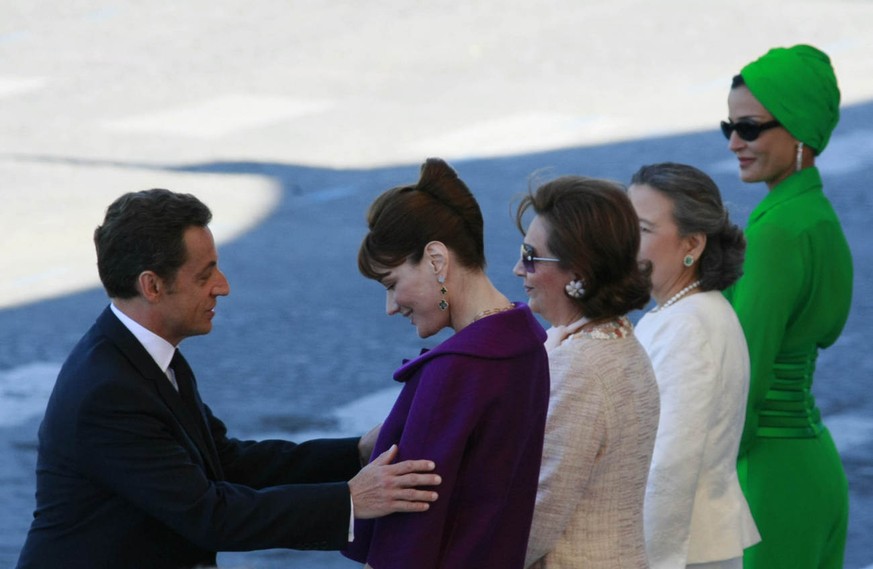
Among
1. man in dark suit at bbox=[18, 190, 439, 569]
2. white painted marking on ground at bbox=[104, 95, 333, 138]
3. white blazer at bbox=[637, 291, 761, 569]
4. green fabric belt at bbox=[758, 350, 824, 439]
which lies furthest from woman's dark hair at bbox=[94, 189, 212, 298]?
white painted marking on ground at bbox=[104, 95, 333, 138]

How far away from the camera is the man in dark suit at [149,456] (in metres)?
3.95

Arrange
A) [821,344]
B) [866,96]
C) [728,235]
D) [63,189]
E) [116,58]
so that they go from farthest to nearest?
[116,58], [866,96], [63,189], [821,344], [728,235]

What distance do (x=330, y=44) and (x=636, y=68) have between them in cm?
387

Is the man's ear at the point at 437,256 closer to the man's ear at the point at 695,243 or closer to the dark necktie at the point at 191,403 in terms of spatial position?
the dark necktie at the point at 191,403

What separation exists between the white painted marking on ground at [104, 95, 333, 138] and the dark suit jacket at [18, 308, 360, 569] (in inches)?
500

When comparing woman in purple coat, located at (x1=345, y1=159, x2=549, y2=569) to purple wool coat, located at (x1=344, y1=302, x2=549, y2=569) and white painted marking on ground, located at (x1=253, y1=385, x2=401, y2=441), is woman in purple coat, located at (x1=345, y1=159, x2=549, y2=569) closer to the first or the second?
purple wool coat, located at (x1=344, y1=302, x2=549, y2=569)

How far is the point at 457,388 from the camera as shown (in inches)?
148

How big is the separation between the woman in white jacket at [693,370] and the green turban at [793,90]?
0.52m

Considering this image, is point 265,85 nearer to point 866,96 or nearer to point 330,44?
point 330,44

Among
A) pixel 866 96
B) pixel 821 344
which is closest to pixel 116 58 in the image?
pixel 866 96

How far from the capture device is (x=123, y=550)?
4.04m

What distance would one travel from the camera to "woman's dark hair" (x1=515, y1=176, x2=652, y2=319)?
4.12 metres

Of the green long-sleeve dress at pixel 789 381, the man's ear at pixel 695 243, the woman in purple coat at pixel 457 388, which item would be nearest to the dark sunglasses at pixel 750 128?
the green long-sleeve dress at pixel 789 381

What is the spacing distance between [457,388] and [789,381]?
6.01ft
